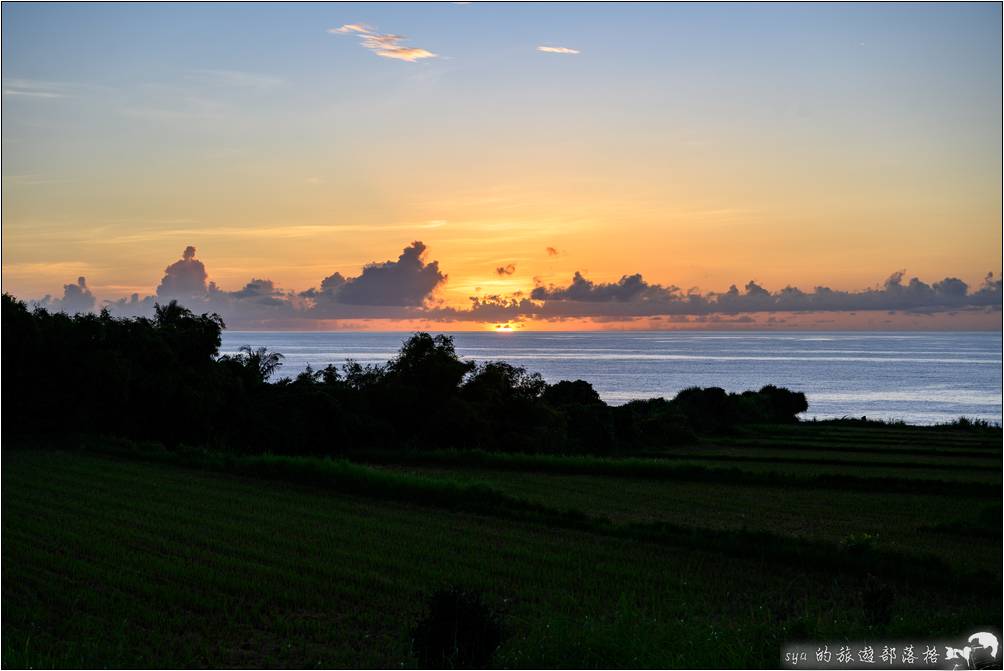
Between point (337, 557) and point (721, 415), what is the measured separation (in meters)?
40.4

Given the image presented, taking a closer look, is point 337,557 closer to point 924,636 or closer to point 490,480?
point 924,636

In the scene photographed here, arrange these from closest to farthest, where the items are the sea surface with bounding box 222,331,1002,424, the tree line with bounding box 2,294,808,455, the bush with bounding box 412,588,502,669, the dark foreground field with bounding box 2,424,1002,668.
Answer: the bush with bounding box 412,588,502,669 < the dark foreground field with bounding box 2,424,1002,668 < the tree line with bounding box 2,294,808,455 < the sea surface with bounding box 222,331,1002,424

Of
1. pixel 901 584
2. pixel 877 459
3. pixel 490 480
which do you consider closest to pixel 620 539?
pixel 901 584

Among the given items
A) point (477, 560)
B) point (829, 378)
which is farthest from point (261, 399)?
point (829, 378)

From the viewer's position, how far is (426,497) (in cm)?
2116

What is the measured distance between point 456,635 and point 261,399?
31.8 meters

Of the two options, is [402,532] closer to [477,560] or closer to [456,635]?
[477,560]

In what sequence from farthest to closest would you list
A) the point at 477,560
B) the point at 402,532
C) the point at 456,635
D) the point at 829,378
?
1. the point at 829,378
2. the point at 402,532
3. the point at 477,560
4. the point at 456,635

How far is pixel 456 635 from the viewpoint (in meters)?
9.34

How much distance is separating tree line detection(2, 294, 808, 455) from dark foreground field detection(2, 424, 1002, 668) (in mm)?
6058

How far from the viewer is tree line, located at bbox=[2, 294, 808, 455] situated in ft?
107

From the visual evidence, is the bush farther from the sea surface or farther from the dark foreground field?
the sea surface

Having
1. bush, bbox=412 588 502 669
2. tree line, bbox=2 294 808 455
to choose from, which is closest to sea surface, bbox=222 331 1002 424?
tree line, bbox=2 294 808 455

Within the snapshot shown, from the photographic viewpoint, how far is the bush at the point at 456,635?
9258 mm
